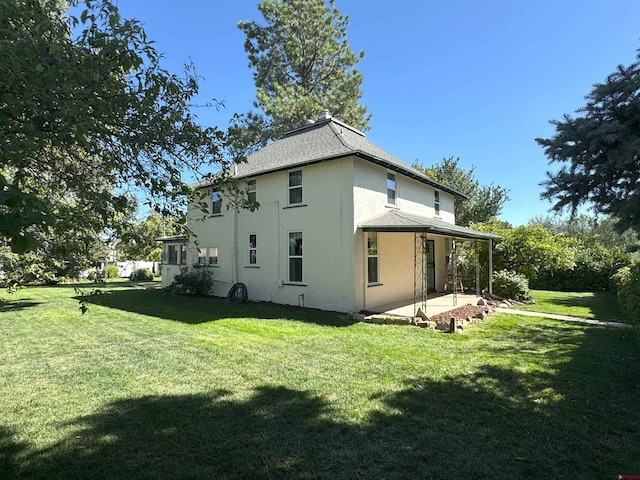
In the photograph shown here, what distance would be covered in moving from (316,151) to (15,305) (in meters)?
12.7

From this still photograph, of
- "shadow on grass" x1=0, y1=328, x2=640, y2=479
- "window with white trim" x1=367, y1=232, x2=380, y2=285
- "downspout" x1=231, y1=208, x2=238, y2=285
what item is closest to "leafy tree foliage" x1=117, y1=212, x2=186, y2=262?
"shadow on grass" x1=0, y1=328, x2=640, y2=479

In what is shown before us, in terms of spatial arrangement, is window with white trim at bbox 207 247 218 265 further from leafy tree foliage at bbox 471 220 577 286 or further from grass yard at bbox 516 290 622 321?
leafy tree foliage at bbox 471 220 577 286

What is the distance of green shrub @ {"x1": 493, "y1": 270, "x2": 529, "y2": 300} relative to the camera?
15461mm

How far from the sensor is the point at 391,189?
1409 cm

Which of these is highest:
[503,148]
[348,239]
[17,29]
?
[503,148]

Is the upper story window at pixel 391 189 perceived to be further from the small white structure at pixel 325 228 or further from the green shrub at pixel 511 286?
the green shrub at pixel 511 286

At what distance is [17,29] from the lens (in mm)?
2867

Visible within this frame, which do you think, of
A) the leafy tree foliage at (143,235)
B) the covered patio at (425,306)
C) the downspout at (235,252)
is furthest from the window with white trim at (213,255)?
the leafy tree foliage at (143,235)

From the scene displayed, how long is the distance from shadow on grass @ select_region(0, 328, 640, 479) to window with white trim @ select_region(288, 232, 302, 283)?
27.1ft

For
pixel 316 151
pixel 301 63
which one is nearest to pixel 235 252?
pixel 316 151

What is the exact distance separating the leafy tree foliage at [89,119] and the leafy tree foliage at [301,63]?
22.8 meters

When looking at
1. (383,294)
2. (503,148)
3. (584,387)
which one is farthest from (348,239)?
(503,148)

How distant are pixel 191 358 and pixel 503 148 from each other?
65.7ft

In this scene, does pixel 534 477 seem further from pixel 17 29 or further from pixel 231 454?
pixel 17 29
